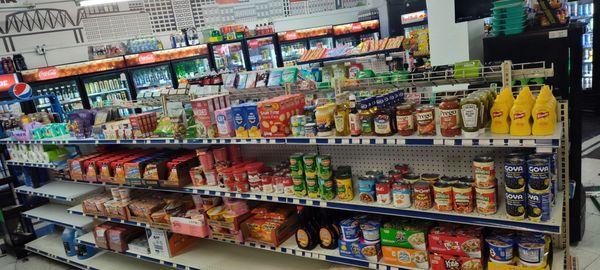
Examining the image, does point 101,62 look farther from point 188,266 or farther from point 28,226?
point 188,266

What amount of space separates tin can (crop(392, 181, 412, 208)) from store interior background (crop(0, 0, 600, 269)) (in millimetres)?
2135

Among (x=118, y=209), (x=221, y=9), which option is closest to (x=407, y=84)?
(x=118, y=209)

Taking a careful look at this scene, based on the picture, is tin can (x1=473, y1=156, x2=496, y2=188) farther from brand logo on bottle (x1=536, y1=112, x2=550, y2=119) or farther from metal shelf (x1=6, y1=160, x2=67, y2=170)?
metal shelf (x1=6, y1=160, x2=67, y2=170)

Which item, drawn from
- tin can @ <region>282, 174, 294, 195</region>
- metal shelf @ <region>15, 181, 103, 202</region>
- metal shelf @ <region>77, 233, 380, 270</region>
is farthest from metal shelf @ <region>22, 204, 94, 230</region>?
tin can @ <region>282, 174, 294, 195</region>

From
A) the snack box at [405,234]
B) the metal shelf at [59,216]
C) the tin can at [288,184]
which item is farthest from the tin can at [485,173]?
the metal shelf at [59,216]

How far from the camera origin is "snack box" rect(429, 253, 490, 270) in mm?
2365

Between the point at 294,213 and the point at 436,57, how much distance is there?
3215 millimetres

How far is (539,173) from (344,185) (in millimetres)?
1170

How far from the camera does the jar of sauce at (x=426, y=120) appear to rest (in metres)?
2.31

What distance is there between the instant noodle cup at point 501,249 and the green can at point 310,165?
1188 millimetres

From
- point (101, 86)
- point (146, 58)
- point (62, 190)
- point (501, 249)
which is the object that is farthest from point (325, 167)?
point (101, 86)

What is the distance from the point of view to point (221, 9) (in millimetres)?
11508

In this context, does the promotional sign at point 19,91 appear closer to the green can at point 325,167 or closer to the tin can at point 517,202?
the green can at point 325,167

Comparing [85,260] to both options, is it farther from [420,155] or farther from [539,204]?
[539,204]
